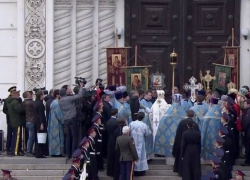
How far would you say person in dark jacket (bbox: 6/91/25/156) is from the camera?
112ft

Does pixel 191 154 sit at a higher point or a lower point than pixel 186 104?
lower

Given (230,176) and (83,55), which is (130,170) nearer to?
(230,176)

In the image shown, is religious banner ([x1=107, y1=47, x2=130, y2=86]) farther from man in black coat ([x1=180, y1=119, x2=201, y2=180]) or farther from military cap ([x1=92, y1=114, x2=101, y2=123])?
man in black coat ([x1=180, y1=119, x2=201, y2=180])

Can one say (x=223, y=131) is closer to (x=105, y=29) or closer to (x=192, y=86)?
(x=192, y=86)

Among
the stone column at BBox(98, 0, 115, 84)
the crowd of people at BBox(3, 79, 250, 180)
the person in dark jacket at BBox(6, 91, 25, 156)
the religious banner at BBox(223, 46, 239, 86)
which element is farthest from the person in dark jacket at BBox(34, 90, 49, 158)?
the religious banner at BBox(223, 46, 239, 86)

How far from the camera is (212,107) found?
33.0 metres

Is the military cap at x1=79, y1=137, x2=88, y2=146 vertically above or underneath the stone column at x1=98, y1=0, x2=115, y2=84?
underneath

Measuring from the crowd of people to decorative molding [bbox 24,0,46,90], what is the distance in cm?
183

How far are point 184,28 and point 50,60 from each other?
13.1ft

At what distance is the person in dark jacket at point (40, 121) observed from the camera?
33750 mm

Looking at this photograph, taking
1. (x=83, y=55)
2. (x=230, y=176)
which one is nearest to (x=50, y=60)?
(x=83, y=55)

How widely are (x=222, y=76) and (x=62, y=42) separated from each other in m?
4.62

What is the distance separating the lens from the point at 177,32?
3731cm

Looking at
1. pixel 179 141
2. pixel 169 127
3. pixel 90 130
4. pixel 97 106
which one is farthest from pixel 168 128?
pixel 90 130
